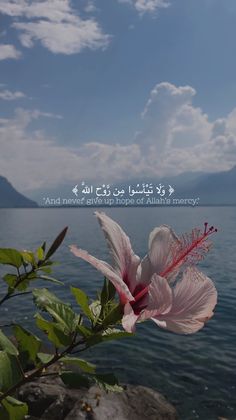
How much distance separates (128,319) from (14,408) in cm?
66

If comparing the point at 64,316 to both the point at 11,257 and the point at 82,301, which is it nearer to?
the point at 82,301

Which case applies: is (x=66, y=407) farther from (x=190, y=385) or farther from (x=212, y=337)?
(x=212, y=337)

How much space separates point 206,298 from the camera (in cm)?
172

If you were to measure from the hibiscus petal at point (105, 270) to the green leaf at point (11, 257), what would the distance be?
642mm

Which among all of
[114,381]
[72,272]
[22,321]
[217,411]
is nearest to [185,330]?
[114,381]

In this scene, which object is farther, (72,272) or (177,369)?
(72,272)

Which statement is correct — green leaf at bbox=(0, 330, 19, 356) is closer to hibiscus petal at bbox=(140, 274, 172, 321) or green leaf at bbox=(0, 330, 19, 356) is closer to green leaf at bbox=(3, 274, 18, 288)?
green leaf at bbox=(3, 274, 18, 288)

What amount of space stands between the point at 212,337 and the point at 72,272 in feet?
64.1

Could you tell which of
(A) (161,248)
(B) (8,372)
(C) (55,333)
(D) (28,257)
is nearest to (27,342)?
(B) (8,372)

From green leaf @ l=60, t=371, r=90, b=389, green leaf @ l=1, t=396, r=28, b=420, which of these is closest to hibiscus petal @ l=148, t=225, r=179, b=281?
green leaf @ l=60, t=371, r=90, b=389

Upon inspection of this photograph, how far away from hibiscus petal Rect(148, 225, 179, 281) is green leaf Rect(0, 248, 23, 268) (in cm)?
63

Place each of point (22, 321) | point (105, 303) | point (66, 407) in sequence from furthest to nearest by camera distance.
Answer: point (22, 321) → point (66, 407) → point (105, 303)

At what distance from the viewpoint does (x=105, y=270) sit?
5.21 feet

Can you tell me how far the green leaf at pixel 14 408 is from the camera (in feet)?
6.03
